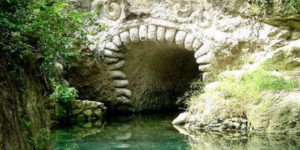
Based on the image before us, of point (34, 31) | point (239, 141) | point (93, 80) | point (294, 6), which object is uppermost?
point (294, 6)

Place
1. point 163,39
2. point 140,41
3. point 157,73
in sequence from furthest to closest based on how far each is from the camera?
point 157,73 < point 140,41 < point 163,39

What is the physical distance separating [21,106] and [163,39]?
23.0 ft

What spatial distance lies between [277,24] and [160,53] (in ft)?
11.2

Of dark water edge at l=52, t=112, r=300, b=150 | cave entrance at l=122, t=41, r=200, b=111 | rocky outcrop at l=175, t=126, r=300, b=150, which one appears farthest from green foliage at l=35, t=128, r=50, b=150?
cave entrance at l=122, t=41, r=200, b=111

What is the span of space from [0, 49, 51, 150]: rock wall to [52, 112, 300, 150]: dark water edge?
2.39 m

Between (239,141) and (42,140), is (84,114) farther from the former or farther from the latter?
(42,140)

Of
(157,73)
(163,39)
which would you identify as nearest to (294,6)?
(163,39)

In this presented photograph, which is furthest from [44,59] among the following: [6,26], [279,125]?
[279,125]

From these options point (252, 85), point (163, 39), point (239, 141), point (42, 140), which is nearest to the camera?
point (42, 140)

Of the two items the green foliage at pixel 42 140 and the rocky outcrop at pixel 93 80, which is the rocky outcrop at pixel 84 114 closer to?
the rocky outcrop at pixel 93 80

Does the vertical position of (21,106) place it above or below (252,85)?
above

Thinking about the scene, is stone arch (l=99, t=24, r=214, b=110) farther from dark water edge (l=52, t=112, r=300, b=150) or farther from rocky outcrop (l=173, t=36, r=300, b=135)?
dark water edge (l=52, t=112, r=300, b=150)

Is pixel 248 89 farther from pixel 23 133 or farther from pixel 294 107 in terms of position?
pixel 23 133

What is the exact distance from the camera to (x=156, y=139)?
26.0ft
